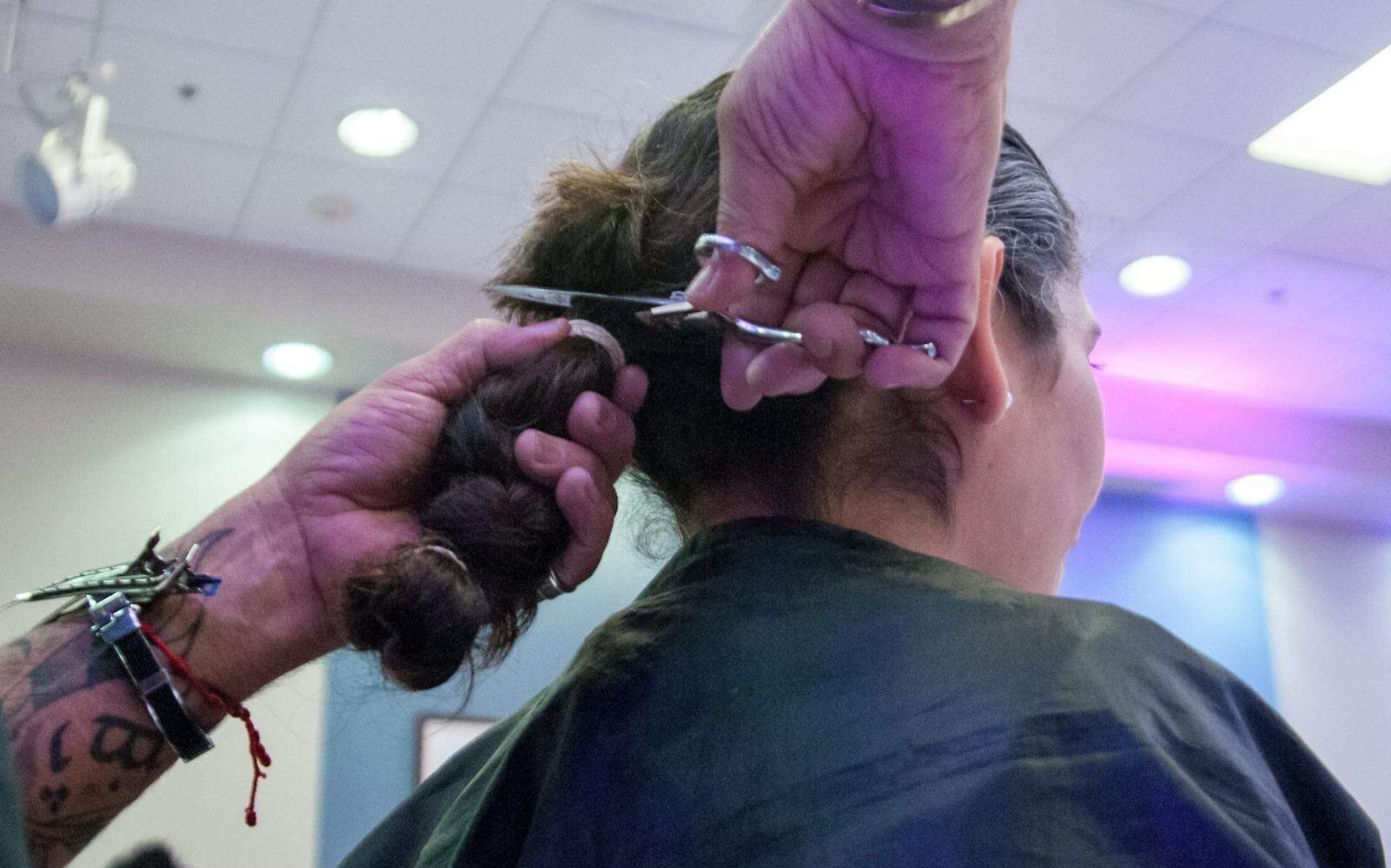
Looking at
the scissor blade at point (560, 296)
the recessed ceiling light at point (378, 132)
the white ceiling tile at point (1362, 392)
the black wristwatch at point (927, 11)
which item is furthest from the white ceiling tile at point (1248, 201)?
→ the black wristwatch at point (927, 11)

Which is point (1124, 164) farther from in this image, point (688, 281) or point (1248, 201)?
point (688, 281)

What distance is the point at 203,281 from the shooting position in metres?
4.48

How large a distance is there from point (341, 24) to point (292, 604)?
2.58 m

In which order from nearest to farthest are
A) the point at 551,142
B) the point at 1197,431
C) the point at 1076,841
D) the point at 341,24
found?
1. the point at 1076,841
2. the point at 341,24
3. the point at 551,142
4. the point at 1197,431

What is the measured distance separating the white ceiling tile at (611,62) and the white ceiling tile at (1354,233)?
221 centimetres

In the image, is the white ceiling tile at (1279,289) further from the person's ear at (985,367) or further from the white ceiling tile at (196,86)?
the person's ear at (985,367)

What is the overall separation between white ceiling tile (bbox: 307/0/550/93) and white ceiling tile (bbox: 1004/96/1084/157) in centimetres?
145

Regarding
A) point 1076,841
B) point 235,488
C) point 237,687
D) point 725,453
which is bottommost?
point 1076,841

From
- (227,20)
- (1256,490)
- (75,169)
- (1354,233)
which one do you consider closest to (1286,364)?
(1256,490)

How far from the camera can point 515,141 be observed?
13.3ft

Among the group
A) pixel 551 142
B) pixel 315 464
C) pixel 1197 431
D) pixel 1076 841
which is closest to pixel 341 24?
pixel 551 142

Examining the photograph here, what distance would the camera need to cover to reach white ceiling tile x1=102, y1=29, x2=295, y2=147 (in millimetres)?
3508

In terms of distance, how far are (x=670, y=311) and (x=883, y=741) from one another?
14.4 inches

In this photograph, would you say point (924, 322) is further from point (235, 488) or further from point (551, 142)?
point (235, 488)
